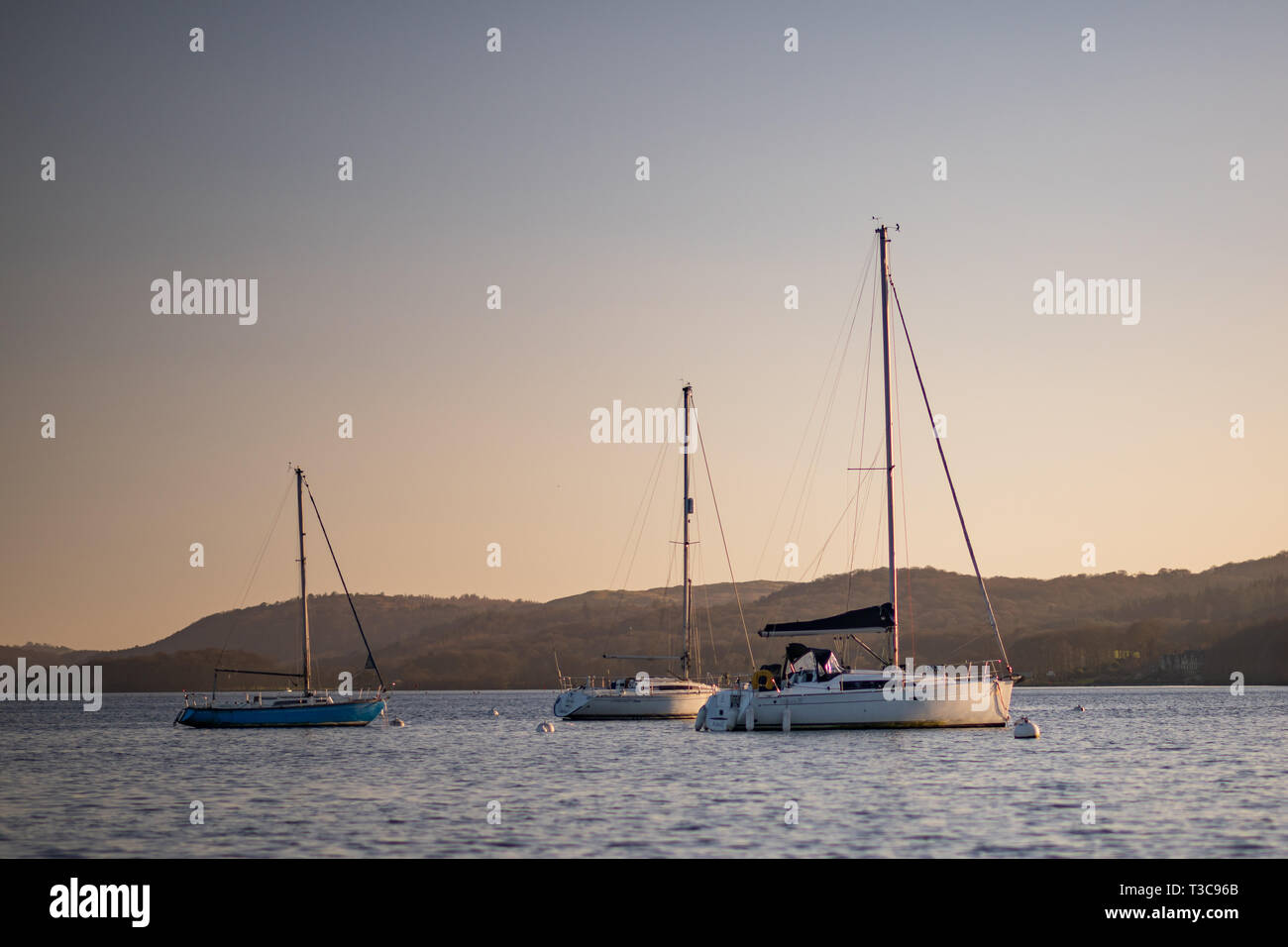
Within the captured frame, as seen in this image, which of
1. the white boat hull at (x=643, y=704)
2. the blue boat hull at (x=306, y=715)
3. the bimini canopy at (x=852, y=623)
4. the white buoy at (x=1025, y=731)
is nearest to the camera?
the white buoy at (x=1025, y=731)

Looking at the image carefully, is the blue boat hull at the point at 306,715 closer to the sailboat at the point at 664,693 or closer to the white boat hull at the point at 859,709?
the sailboat at the point at 664,693

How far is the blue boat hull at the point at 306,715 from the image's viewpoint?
281 ft

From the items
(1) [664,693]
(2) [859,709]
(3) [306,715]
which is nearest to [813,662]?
(2) [859,709]

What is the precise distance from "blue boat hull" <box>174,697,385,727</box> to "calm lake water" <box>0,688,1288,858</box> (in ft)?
50.5

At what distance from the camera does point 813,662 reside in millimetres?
67250

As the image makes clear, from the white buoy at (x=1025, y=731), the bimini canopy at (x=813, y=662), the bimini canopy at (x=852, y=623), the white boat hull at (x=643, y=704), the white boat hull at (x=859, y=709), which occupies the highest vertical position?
the bimini canopy at (x=852, y=623)

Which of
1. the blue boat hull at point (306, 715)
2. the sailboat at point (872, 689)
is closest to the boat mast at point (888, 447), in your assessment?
the sailboat at point (872, 689)

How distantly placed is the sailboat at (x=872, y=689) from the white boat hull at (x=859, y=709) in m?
0.05

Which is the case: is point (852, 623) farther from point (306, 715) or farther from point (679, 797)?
point (306, 715)
